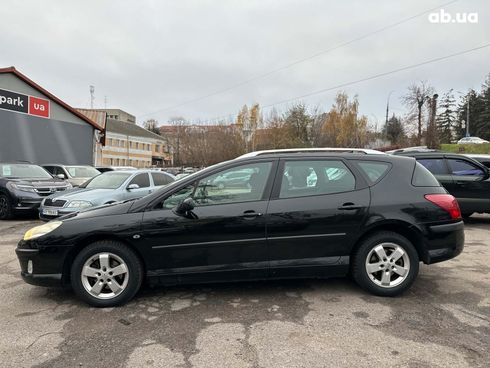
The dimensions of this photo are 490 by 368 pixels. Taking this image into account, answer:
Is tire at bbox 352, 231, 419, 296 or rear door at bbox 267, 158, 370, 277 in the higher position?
Answer: rear door at bbox 267, 158, 370, 277

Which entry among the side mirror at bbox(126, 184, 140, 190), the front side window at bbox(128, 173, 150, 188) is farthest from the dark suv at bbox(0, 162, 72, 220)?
the side mirror at bbox(126, 184, 140, 190)

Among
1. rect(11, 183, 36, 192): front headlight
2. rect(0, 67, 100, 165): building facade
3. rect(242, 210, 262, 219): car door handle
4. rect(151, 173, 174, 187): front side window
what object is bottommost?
rect(242, 210, 262, 219): car door handle

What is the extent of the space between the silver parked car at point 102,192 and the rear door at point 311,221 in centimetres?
523

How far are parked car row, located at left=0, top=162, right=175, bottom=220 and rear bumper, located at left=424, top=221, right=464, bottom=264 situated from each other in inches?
250

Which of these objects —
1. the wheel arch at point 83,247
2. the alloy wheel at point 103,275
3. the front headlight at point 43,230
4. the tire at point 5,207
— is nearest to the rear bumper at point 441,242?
the wheel arch at point 83,247

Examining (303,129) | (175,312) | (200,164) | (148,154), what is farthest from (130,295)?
(148,154)

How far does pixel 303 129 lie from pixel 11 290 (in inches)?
1590

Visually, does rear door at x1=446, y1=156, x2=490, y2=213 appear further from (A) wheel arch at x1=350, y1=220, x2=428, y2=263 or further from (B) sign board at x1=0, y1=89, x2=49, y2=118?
(B) sign board at x1=0, y1=89, x2=49, y2=118

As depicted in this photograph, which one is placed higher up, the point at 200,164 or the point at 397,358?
the point at 200,164

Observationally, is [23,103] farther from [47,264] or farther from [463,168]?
[463,168]

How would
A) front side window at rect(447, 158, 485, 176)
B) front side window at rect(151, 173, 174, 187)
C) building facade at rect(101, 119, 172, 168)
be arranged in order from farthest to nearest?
1. building facade at rect(101, 119, 172, 168)
2. front side window at rect(151, 173, 174, 187)
3. front side window at rect(447, 158, 485, 176)

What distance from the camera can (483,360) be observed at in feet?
9.56

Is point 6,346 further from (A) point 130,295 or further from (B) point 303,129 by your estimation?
(B) point 303,129

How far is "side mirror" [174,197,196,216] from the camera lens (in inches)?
157
